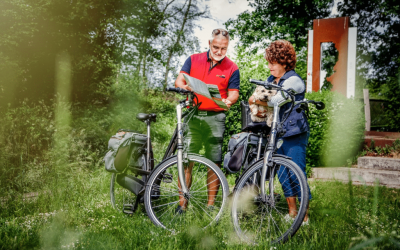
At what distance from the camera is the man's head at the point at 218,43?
3.40 m

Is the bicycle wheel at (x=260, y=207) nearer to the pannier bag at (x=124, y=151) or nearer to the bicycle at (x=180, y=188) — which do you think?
the bicycle at (x=180, y=188)

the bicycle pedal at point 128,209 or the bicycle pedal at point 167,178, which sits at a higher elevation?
the bicycle pedal at point 167,178

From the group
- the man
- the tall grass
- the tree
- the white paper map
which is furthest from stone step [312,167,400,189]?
the tree

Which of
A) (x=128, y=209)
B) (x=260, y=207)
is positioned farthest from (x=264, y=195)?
(x=128, y=209)

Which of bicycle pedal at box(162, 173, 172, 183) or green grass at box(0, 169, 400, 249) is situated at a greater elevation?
bicycle pedal at box(162, 173, 172, 183)

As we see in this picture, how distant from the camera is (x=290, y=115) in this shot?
2920mm

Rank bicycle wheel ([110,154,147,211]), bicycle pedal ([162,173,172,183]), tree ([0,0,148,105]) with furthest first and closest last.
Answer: tree ([0,0,148,105])
bicycle wheel ([110,154,147,211])
bicycle pedal ([162,173,172,183])

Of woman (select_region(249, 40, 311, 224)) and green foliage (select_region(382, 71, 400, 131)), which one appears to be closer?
woman (select_region(249, 40, 311, 224))

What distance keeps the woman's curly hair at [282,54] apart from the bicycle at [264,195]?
1.49 ft

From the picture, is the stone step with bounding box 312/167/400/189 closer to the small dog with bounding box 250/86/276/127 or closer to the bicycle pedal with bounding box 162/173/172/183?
the small dog with bounding box 250/86/276/127

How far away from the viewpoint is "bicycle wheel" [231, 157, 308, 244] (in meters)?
2.53

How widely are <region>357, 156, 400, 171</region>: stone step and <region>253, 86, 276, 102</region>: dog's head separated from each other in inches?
161

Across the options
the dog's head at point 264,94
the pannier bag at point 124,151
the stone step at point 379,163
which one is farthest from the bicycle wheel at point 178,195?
the stone step at point 379,163

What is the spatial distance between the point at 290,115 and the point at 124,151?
191cm
